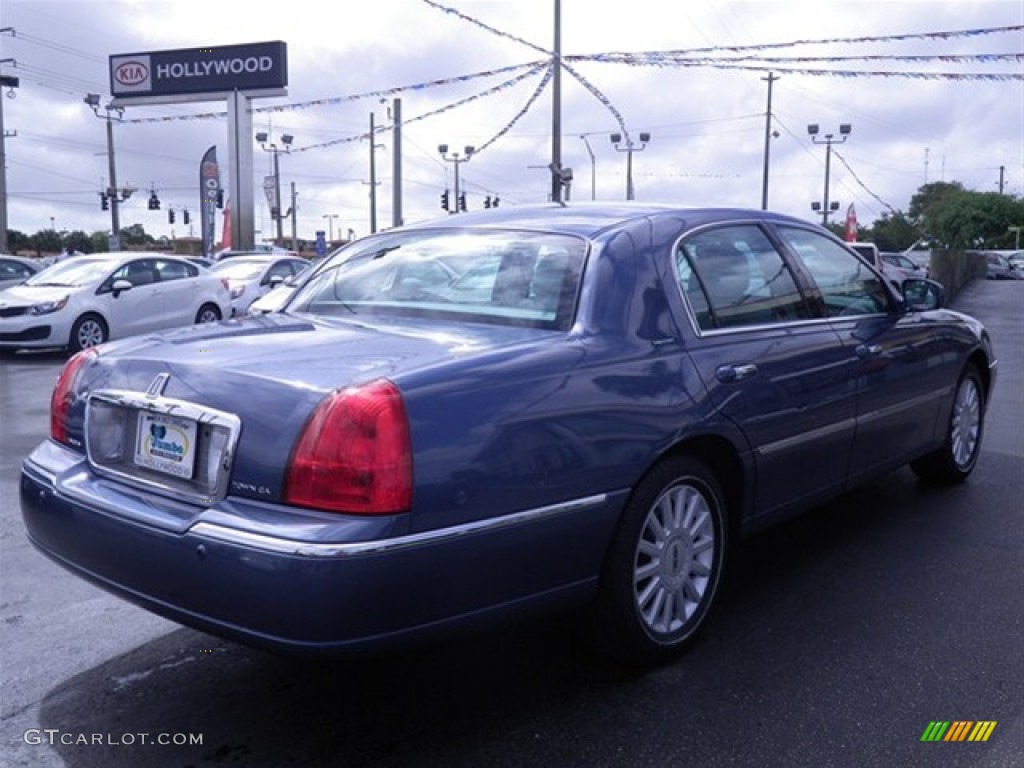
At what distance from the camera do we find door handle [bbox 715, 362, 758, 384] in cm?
354

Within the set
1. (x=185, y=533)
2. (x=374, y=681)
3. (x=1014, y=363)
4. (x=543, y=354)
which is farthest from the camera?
(x=1014, y=363)

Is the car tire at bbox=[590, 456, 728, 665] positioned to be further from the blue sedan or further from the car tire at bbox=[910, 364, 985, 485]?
the car tire at bbox=[910, 364, 985, 485]

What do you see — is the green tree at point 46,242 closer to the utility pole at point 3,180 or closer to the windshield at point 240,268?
the utility pole at point 3,180

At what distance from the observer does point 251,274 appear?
17.4 meters

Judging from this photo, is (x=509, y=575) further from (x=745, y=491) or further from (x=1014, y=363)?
(x=1014, y=363)

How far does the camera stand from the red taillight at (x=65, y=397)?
3.34 metres

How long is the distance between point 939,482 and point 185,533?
4.55 metres

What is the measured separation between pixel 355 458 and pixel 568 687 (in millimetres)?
1205

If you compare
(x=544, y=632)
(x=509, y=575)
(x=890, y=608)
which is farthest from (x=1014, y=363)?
(x=509, y=575)

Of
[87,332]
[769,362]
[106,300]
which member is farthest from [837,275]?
[106,300]

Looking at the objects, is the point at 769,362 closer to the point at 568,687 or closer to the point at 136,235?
the point at 568,687

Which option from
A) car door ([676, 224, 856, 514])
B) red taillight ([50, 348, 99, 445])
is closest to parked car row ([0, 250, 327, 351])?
red taillight ([50, 348, 99, 445])

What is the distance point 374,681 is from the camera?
3.33 m

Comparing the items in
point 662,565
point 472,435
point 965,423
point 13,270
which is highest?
point 13,270
